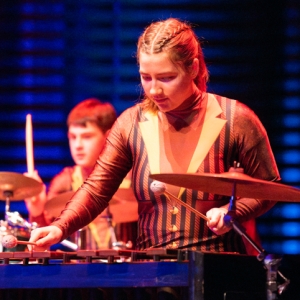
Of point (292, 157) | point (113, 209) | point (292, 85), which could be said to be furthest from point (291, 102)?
point (113, 209)

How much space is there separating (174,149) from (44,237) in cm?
69

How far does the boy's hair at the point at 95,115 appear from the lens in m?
6.03

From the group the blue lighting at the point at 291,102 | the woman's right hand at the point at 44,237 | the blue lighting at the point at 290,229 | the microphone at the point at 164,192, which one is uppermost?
the blue lighting at the point at 291,102

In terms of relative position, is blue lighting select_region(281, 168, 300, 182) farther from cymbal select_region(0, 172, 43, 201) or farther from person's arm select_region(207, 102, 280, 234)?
person's arm select_region(207, 102, 280, 234)

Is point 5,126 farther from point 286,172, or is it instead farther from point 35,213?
point 286,172

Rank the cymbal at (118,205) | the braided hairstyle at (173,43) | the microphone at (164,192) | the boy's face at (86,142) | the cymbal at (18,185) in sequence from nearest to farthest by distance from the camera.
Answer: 1. the microphone at (164,192)
2. the braided hairstyle at (173,43)
3. the cymbal at (18,185)
4. the cymbal at (118,205)
5. the boy's face at (86,142)

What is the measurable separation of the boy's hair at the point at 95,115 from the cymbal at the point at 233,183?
3.08 m

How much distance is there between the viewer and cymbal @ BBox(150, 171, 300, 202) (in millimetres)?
2820

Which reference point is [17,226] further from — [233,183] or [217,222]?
[233,183]

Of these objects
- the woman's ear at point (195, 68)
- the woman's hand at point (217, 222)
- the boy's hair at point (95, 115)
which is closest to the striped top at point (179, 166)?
the woman's ear at point (195, 68)

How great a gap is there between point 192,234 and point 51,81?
372 cm

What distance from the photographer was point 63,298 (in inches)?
116

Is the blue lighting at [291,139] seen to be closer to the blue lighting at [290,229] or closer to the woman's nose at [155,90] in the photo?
the blue lighting at [290,229]

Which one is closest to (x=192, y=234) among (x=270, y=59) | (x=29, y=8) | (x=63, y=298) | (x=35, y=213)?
(x=63, y=298)
